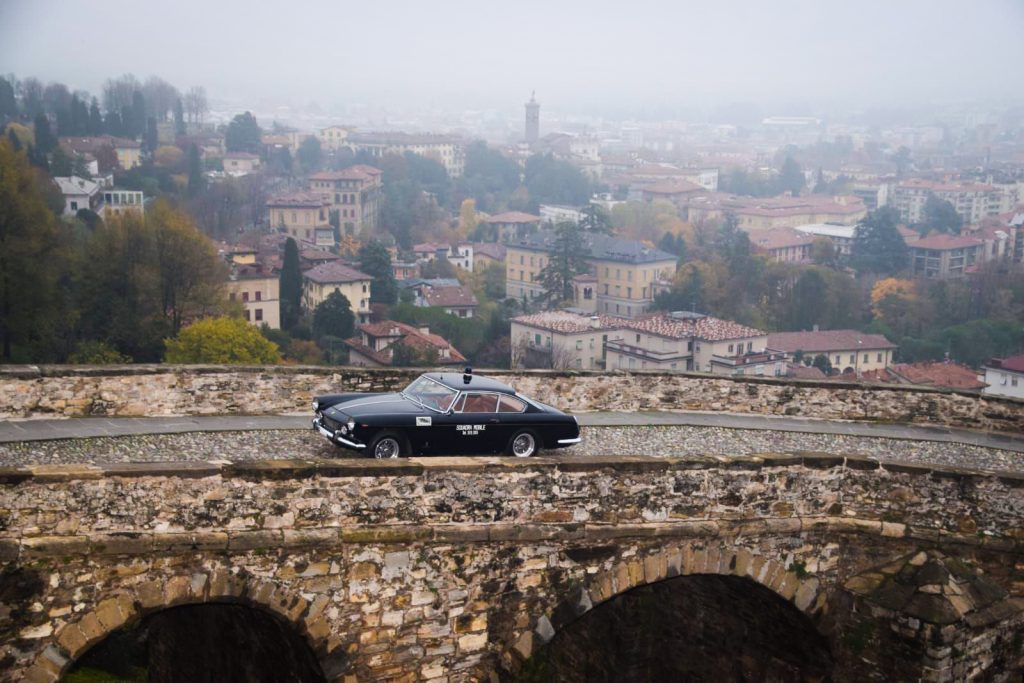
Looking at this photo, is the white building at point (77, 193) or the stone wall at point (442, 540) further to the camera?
the white building at point (77, 193)

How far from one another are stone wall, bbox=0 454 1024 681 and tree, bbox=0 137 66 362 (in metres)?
35.7

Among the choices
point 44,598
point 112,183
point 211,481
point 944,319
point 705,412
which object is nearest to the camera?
point 44,598

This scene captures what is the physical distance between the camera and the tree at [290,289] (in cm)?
7394

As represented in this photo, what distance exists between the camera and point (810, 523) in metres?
11.5

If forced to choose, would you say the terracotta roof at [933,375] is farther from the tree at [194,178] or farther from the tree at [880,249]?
the tree at [194,178]

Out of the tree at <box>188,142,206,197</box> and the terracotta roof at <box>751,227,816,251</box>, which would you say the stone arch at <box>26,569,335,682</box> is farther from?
the terracotta roof at <box>751,227,816,251</box>

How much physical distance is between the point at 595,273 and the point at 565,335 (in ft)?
127

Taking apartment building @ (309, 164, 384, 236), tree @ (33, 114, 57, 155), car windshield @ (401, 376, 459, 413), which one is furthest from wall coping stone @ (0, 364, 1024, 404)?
apartment building @ (309, 164, 384, 236)

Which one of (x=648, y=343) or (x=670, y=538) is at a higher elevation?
(x=670, y=538)

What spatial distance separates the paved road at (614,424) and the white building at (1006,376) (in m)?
50.8

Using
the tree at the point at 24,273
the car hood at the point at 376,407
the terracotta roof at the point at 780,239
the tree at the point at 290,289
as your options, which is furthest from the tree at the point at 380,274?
the car hood at the point at 376,407

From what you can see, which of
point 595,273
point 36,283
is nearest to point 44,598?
point 36,283

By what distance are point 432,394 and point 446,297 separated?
81.1 m

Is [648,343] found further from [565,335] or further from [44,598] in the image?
[44,598]
